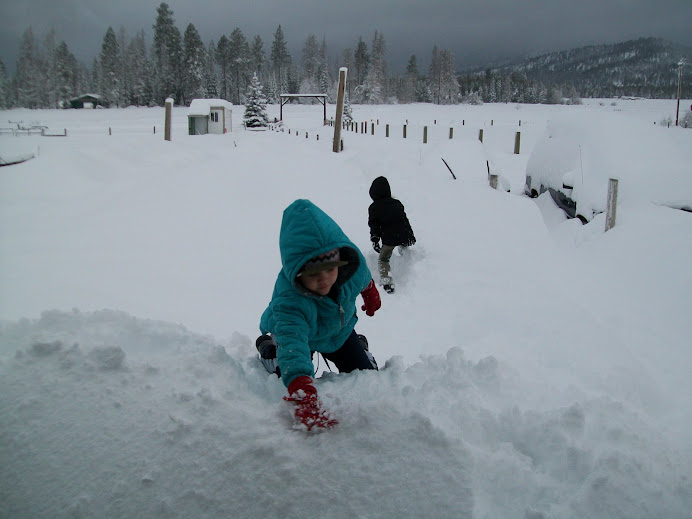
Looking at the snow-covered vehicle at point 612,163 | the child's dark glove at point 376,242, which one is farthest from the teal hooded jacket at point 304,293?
the snow-covered vehicle at point 612,163

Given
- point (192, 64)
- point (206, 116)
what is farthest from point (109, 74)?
point (206, 116)

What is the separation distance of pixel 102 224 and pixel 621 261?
8021 millimetres

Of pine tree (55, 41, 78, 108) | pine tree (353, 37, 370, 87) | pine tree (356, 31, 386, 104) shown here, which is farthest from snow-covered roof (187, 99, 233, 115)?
pine tree (353, 37, 370, 87)

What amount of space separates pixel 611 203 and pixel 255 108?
125ft

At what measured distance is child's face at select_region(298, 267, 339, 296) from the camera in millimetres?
2473

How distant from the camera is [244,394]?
2432mm

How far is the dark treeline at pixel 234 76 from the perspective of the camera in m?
49.5

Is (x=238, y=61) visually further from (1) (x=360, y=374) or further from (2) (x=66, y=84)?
(1) (x=360, y=374)

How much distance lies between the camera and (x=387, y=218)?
275 inches

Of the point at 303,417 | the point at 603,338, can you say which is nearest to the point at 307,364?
the point at 303,417

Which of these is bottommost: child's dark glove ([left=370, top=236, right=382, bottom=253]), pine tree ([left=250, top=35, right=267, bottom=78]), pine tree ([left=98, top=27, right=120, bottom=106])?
child's dark glove ([left=370, top=236, right=382, bottom=253])

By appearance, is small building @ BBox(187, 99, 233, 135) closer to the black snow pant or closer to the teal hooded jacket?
the black snow pant

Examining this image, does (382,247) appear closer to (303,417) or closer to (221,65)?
(303,417)

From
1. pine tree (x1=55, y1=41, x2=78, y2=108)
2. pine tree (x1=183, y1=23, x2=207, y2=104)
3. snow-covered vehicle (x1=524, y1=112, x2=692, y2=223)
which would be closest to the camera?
snow-covered vehicle (x1=524, y1=112, x2=692, y2=223)
